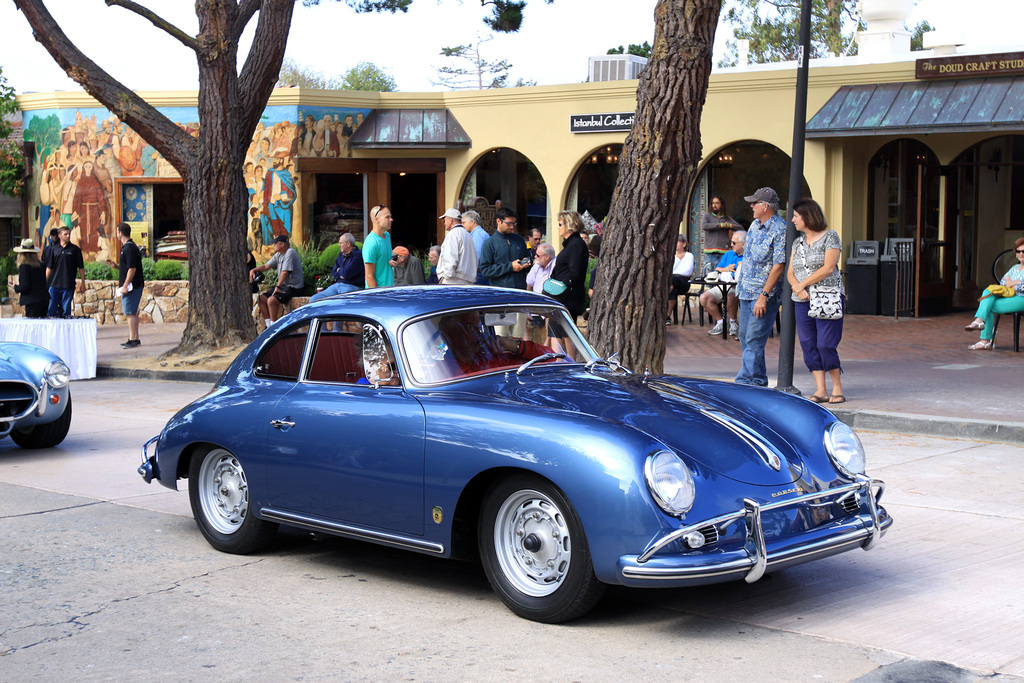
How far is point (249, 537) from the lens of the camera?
602cm

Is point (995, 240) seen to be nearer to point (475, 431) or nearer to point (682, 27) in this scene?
point (682, 27)

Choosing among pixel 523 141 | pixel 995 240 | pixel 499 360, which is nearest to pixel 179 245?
pixel 523 141

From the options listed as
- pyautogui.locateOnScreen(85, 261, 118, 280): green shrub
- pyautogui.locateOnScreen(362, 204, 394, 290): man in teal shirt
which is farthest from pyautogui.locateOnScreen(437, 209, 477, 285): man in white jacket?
pyautogui.locateOnScreen(85, 261, 118, 280): green shrub

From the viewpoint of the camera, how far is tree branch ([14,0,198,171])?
16125 mm

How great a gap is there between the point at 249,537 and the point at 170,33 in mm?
11795

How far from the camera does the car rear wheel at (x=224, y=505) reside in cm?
602

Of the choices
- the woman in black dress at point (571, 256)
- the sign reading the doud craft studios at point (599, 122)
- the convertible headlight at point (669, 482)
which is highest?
the sign reading the doud craft studios at point (599, 122)

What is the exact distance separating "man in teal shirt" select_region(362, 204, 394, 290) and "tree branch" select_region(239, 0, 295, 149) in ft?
14.5

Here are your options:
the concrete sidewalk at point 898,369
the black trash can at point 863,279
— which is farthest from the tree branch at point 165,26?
the black trash can at point 863,279

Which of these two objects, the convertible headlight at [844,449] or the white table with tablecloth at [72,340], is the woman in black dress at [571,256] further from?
the white table with tablecloth at [72,340]

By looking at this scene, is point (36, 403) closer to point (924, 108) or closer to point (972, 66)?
point (924, 108)

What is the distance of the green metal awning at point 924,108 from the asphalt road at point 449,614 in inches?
461

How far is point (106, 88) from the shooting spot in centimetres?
1614

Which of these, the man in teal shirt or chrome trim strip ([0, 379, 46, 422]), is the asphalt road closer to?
chrome trim strip ([0, 379, 46, 422])
